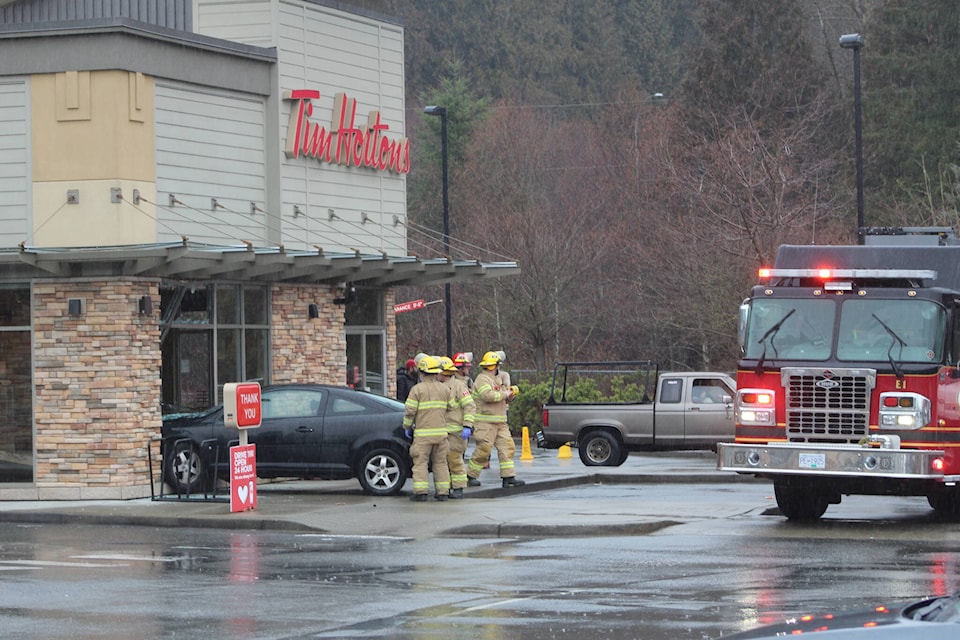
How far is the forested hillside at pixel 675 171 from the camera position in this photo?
43.9 metres

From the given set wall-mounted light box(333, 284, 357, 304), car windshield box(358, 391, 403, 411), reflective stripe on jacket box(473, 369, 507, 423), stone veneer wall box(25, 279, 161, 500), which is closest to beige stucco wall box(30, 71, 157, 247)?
stone veneer wall box(25, 279, 161, 500)

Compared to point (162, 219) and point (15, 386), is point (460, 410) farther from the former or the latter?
point (15, 386)

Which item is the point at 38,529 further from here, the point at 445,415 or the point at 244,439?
the point at 445,415

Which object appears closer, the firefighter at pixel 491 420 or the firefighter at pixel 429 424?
the firefighter at pixel 429 424

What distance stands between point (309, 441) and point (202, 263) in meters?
2.75

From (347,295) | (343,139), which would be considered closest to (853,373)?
(347,295)

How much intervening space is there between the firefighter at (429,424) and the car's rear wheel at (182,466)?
10.5ft

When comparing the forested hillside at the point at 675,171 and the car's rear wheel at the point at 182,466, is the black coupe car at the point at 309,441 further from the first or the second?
the forested hillside at the point at 675,171

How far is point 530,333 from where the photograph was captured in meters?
48.1

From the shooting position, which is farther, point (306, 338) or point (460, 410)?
point (306, 338)

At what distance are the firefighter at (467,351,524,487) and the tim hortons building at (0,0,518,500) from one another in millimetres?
3344

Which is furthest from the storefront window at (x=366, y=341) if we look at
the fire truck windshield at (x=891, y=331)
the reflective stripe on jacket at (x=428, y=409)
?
the fire truck windshield at (x=891, y=331)

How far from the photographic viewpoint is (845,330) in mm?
17094

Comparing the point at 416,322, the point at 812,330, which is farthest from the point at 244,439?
the point at 416,322
